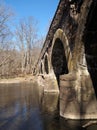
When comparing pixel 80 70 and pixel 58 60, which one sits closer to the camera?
pixel 80 70

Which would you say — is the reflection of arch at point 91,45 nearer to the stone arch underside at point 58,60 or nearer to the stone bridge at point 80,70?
the stone bridge at point 80,70

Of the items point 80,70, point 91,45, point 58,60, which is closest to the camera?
point 91,45

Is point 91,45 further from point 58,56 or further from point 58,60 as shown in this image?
point 58,60

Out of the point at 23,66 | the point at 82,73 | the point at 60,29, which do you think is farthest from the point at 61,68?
the point at 23,66

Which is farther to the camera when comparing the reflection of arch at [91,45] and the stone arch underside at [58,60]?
the stone arch underside at [58,60]

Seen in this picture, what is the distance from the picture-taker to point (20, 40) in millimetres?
62656

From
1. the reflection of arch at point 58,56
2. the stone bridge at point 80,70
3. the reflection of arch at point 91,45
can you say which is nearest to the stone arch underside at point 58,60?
the reflection of arch at point 58,56

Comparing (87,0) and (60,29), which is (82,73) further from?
(60,29)

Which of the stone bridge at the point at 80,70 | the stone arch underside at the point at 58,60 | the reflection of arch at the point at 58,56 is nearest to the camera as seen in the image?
the stone bridge at the point at 80,70

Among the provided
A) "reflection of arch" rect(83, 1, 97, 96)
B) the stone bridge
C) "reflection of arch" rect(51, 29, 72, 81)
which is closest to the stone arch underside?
"reflection of arch" rect(51, 29, 72, 81)

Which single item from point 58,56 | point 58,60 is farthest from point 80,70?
point 58,60

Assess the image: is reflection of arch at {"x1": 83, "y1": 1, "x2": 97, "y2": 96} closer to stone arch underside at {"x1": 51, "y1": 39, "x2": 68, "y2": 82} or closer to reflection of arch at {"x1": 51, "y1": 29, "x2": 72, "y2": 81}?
reflection of arch at {"x1": 51, "y1": 29, "x2": 72, "y2": 81}

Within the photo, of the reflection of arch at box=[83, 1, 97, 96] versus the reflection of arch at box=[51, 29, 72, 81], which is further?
the reflection of arch at box=[51, 29, 72, 81]

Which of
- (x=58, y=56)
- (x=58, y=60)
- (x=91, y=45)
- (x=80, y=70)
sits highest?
(x=58, y=56)
